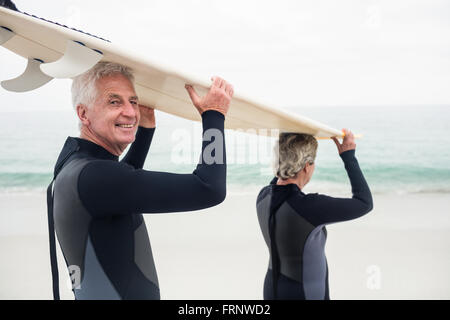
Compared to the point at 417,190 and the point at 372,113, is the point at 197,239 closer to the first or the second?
the point at 417,190

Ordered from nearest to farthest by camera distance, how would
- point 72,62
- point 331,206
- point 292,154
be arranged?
point 72,62 < point 331,206 < point 292,154

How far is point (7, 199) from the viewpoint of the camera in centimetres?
834

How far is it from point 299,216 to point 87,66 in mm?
999

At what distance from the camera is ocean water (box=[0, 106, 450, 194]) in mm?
10195

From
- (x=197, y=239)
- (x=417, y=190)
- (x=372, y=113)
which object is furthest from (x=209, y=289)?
(x=372, y=113)

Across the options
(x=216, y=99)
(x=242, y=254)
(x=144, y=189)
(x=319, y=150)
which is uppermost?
(x=319, y=150)

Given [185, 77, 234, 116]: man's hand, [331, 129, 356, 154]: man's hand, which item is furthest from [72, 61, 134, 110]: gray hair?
[331, 129, 356, 154]: man's hand

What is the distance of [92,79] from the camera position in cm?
100

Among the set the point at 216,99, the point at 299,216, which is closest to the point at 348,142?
the point at 299,216

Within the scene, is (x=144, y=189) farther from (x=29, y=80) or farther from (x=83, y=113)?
(x=29, y=80)

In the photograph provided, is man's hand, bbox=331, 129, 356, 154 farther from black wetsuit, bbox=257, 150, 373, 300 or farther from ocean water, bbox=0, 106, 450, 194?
ocean water, bbox=0, 106, 450, 194

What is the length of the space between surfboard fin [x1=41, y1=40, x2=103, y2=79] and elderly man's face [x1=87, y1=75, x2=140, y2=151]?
14 cm
